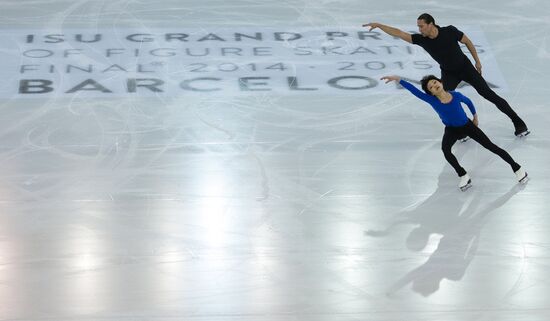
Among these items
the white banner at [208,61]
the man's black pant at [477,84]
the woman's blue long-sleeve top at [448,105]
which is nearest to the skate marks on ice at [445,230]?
the woman's blue long-sleeve top at [448,105]

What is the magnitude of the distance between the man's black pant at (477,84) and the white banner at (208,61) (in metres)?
1.14

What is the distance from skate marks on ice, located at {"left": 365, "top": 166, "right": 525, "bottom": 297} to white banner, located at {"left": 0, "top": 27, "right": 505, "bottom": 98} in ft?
7.86

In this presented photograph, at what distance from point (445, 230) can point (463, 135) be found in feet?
3.43

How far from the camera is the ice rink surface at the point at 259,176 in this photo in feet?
30.7

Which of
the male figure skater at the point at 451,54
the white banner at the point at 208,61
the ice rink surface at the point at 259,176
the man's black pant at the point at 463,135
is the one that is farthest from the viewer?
the white banner at the point at 208,61

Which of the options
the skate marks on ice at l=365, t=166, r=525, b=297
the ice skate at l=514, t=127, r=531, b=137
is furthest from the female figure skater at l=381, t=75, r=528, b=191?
the ice skate at l=514, t=127, r=531, b=137

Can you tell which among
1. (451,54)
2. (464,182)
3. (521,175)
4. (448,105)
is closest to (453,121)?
(448,105)

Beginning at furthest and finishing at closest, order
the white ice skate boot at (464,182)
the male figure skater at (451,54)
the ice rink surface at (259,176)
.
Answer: the male figure skater at (451,54), the white ice skate boot at (464,182), the ice rink surface at (259,176)

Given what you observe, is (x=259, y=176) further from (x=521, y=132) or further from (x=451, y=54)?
(x=521, y=132)

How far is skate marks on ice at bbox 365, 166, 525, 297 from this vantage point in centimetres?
960

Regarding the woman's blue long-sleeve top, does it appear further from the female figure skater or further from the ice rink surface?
the ice rink surface

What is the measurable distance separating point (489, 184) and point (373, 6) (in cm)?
449

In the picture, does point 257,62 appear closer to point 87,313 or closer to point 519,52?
point 519,52

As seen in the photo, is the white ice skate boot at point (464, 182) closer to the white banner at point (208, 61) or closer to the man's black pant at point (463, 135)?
the man's black pant at point (463, 135)
